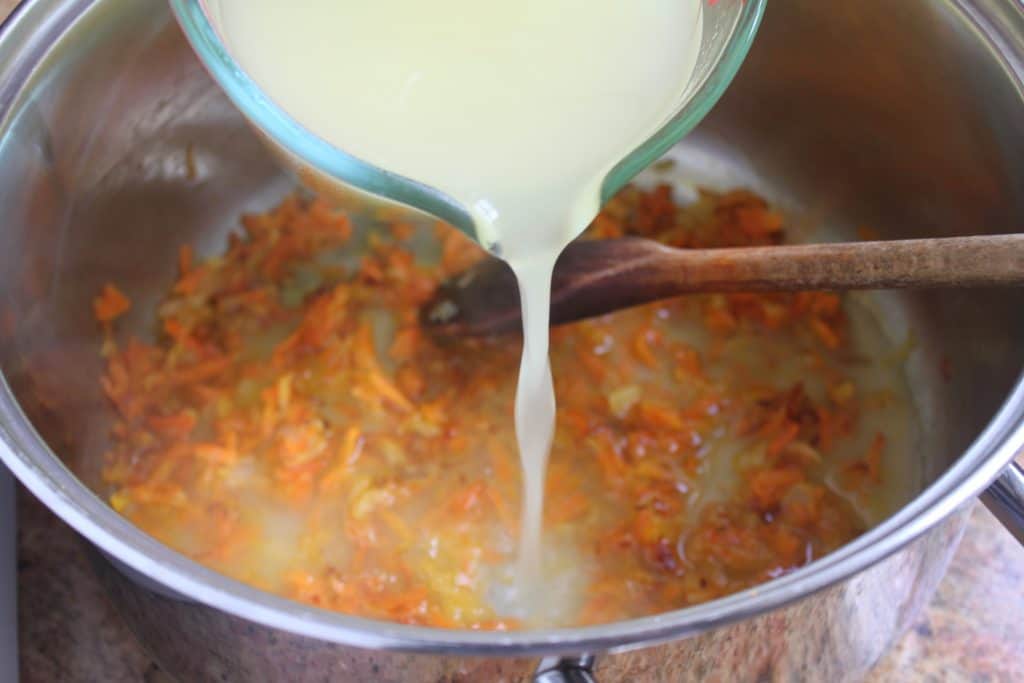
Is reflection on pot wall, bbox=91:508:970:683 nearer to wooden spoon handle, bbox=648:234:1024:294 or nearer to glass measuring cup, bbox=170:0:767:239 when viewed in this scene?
wooden spoon handle, bbox=648:234:1024:294

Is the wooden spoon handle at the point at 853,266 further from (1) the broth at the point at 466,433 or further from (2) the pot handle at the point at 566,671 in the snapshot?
(2) the pot handle at the point at 566,671

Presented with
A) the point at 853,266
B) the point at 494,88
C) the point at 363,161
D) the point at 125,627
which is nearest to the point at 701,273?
the point at 853,266

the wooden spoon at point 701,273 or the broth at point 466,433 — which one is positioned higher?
the wooden spoon at point 701,273

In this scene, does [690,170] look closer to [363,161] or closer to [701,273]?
[701,273]

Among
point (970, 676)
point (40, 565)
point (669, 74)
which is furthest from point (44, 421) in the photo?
point (970, 676)

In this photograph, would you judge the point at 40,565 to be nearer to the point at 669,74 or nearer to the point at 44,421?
the point at 44,421

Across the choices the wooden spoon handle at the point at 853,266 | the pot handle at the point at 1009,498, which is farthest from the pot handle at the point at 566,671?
the wooden spoon handle at the point at 853,266

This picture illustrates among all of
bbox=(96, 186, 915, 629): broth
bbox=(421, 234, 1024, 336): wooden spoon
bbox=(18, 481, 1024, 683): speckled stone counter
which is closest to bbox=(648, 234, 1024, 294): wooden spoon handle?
bbox=(421, 234, 1024, 336): wooden spoon
